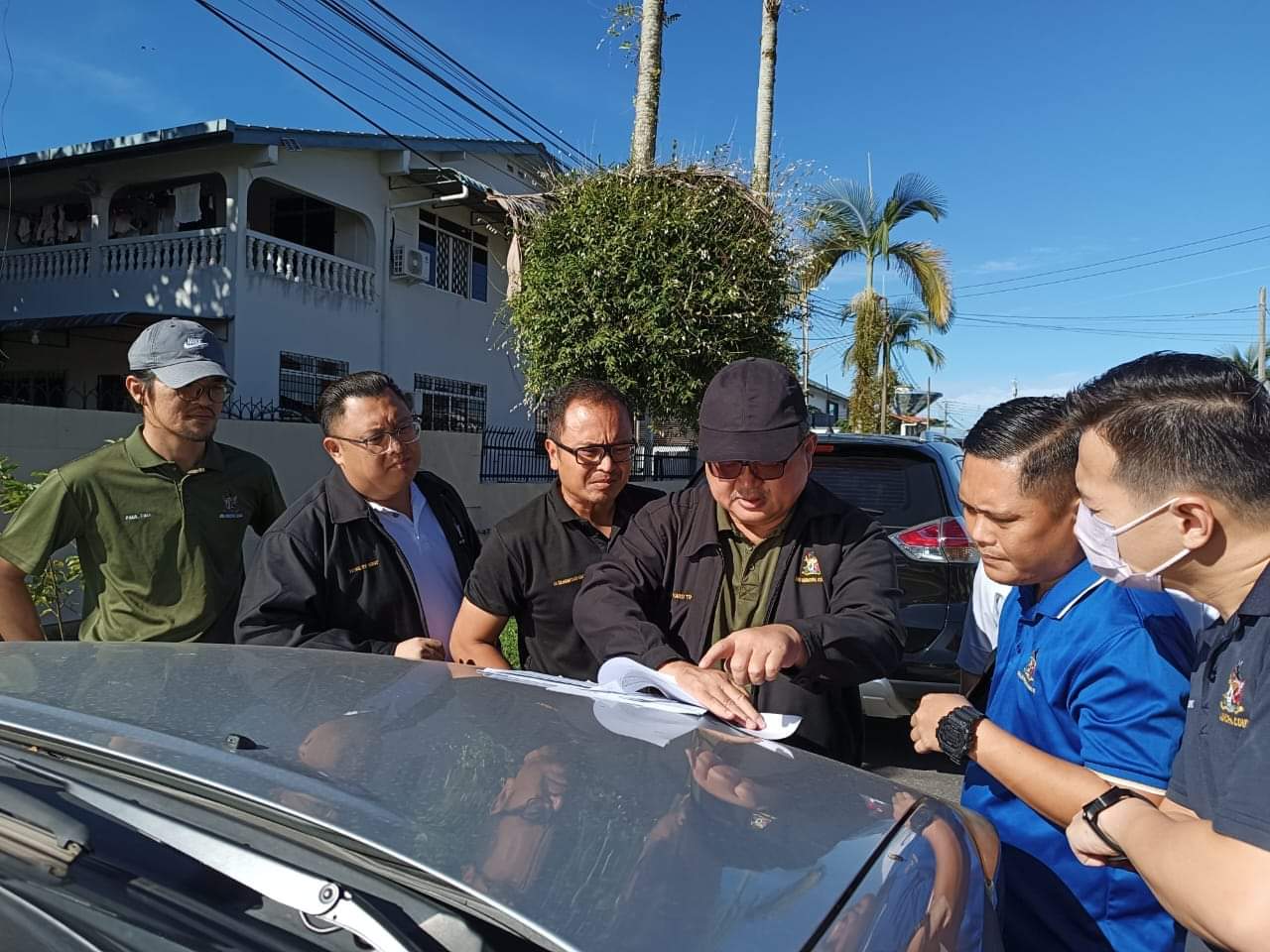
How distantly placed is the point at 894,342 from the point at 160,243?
20.4 meters

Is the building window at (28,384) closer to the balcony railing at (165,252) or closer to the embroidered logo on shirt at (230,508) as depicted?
the balcony railing at (165,252)

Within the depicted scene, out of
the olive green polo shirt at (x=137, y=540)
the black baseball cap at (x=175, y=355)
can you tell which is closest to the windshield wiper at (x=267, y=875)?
the olive green polo shirt at (x=137, y=540)

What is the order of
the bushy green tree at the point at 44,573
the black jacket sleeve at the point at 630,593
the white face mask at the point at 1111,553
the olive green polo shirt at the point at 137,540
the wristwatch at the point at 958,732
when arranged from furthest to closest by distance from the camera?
the bushy green tree at the point at 44,573
the olive green polo shirt at the point at 137,540
the black jacket sleeve at the point at 630,593
the wristwatch at the point at 958,732
the white face mask at the point at 1111,553

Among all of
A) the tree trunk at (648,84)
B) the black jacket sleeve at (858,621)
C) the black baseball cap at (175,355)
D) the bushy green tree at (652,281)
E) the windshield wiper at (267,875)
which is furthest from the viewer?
the tree trunk at (648,84)

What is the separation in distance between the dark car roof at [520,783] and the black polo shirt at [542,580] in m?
0.64

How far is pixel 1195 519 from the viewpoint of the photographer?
1.24 metres

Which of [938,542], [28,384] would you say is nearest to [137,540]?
[938,542]

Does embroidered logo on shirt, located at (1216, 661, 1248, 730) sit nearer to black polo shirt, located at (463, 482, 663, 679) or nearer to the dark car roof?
the dark car roof

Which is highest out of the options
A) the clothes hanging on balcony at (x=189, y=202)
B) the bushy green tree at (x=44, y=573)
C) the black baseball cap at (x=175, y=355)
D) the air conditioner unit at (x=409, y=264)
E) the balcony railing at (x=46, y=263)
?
the clothes hanging on balcony at (x=189, y=202)

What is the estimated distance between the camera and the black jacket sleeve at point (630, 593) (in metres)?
1.96

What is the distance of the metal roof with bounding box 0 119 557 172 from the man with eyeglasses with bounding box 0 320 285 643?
8.67 meters

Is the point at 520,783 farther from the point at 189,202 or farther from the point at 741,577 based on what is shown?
the point at 189,202

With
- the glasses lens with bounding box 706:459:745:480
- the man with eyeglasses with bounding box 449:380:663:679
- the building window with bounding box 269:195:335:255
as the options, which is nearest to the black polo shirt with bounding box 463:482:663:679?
the man with eyeglasses with bounding box 449:380:663:679

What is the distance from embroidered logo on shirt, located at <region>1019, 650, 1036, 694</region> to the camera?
163cm
